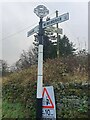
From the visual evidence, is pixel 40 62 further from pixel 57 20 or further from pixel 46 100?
pixel 57 20

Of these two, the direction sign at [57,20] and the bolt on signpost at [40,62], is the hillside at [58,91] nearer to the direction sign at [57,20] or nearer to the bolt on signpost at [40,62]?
the bolt on signpost at [40,62]

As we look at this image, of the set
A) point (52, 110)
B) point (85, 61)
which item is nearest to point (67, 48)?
point (85, 61)

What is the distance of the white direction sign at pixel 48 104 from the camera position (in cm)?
597

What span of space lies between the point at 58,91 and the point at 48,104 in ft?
6.12

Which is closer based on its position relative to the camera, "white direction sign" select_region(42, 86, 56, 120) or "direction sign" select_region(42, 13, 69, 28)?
"white direction sign" select_region(42, 86, 56, 120)

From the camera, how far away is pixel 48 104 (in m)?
6.10

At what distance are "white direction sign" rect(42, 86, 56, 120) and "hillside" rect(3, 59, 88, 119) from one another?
1.38 meters

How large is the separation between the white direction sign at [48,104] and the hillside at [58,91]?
54.2 inches

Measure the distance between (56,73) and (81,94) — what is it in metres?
1.95

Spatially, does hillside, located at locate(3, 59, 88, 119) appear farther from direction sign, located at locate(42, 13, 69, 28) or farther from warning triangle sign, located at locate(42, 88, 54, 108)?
direction sign, located at locate(42, 13, 69, 28)

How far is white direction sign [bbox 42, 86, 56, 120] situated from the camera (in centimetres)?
597

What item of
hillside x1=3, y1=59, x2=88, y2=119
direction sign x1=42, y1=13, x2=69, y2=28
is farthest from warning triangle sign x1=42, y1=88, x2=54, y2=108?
direction sign x1=42, y1=13, x2=69, y2=28

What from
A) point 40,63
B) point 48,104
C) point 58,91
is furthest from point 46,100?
point 58,91

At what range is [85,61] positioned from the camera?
999cm
